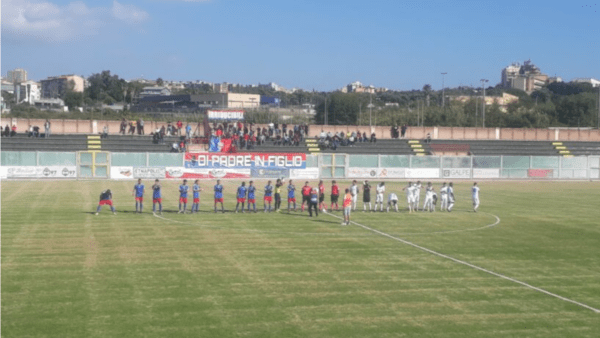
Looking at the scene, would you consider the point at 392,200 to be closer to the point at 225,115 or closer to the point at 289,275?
the point at 289,275

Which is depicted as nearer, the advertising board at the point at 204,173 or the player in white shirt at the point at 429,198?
the player in white shirt at the point at 429,198

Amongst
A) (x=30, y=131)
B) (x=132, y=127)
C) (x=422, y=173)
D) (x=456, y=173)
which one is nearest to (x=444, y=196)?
(x=422, y=173)

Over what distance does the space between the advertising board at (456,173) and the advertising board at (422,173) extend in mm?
824

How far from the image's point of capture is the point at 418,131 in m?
80.9

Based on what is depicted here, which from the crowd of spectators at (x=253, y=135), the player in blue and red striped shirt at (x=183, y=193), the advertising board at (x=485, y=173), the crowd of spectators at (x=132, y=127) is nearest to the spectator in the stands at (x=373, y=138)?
the crowd of spectators at (x=253, y=135)

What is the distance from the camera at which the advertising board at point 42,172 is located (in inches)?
2216

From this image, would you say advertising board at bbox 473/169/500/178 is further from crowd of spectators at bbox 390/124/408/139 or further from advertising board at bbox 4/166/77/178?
advertising board at bbox 4/166/77/178

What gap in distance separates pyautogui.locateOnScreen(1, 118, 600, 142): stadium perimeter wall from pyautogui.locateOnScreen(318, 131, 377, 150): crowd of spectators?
10.2 ft

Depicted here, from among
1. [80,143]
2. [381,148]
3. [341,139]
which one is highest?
[341,139]

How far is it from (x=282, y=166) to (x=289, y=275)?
4149 centimetres

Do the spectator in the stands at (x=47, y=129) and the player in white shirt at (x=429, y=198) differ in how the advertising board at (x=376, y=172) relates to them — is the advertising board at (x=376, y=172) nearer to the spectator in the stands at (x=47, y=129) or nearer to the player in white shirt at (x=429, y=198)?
the player in white shirt at (x=429, y=198)

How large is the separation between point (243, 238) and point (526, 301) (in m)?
12.5

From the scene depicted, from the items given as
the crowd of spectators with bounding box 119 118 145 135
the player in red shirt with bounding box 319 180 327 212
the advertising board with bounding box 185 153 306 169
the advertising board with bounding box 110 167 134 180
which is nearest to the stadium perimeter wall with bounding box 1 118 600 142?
the crowd of spectators with bounding box 119 118 145 135

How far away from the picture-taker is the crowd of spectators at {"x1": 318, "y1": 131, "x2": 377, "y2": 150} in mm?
72375
